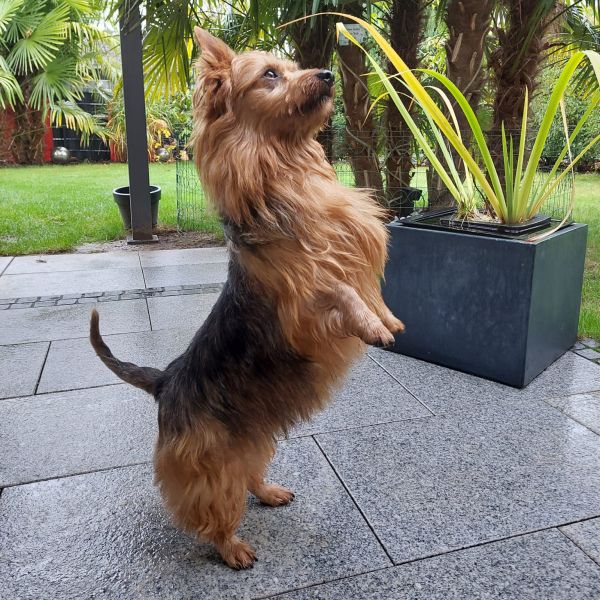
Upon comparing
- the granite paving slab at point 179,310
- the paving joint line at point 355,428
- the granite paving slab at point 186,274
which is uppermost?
the granite paving slab at point 186,274

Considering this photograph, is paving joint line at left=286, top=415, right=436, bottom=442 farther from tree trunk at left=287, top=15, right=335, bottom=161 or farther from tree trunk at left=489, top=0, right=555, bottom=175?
tree trunk at left=287, top=15, right=335, bottom=161

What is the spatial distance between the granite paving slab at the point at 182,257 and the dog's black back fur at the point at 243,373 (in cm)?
488

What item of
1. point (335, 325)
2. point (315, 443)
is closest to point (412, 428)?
point (315, 443)

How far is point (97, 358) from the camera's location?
4176 mm

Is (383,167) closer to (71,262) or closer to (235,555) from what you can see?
(71,262)

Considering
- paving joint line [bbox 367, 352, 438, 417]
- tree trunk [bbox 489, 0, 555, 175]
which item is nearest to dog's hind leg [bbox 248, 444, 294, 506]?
paving joint line [bbox 367, 352, 438, 417]

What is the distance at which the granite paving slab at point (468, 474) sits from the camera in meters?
2.39

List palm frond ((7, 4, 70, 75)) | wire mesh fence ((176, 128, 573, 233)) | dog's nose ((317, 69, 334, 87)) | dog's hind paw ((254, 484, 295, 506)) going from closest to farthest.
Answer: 1. dog's nose ((317, 69, 334, 87))
2. dog's hind paw ((254, 484, 295, 506))
3. wire mesh fence ((176, 128, 573, 233))
4. palm frond ((7, 4, 70, 75))

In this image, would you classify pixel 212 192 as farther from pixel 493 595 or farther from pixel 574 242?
pixel 574 242

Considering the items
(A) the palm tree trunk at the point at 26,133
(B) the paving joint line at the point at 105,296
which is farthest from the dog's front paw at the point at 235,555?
(A) the palm tree trunk at the point at 26,133

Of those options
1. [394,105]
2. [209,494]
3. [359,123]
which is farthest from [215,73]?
[359,123]

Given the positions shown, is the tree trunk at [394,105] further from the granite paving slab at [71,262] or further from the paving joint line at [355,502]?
the paving joint line at [355,502]

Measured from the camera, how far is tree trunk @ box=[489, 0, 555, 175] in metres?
4.73

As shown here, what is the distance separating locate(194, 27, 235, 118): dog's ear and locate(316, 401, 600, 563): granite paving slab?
179 centimetres
